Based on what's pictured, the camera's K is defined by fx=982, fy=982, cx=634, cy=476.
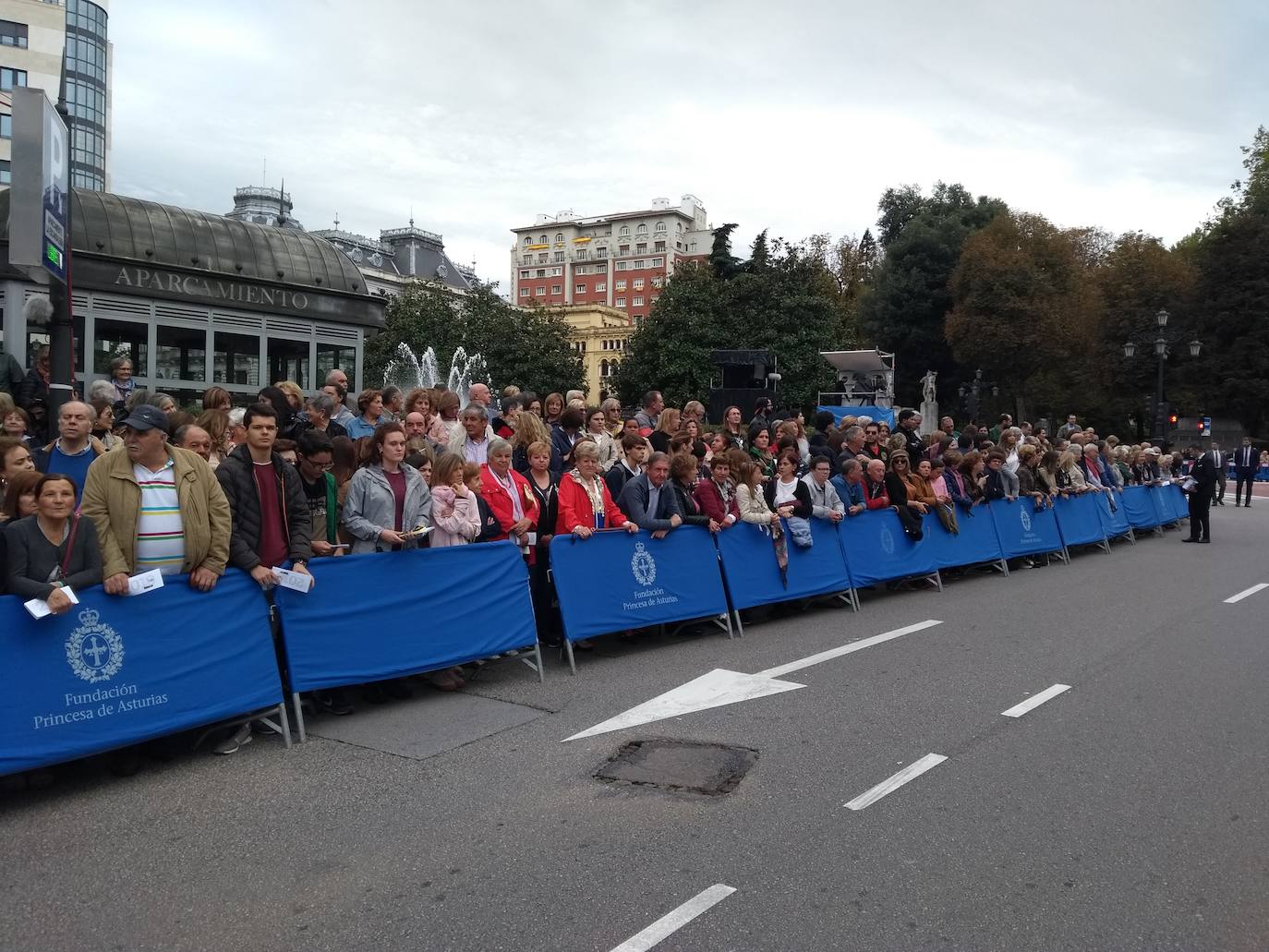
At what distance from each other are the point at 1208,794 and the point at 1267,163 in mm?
67562

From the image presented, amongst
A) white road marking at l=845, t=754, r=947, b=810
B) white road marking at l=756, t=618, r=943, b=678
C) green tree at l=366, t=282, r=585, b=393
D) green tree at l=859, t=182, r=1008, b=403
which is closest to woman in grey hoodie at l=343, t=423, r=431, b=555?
white road marking at l=756, t=618, r=943, b=678

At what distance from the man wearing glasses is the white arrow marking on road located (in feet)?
7.39

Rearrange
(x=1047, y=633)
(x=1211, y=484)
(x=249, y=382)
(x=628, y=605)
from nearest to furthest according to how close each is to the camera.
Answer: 1. (x=628, y=605)
2. (x=1047, y=633)
3. (x=1211, y=484)
4. (x=249, y=382)

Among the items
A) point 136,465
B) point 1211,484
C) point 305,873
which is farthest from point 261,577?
point 1211,484

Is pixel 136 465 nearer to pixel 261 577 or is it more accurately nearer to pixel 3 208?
pixel 261 577

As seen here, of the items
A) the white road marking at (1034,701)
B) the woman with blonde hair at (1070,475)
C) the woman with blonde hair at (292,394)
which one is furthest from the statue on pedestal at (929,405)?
the woman with blonde hair at (292,394)

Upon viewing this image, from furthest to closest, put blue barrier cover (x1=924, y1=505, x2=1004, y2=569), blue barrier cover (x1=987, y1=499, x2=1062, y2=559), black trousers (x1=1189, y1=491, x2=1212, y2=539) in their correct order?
black trousers (x1=1189, y1=491, x2=1212, y2=539) → blue barrier cover (x1=987, y1=499, x2=1062, y2=559) → blue barrier cover (x1=924, y1=505, x2=1004, y2=569)

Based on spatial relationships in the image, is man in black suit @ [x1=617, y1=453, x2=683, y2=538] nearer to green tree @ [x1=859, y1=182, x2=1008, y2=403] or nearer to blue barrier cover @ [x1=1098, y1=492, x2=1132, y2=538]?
blue barrier cover @ [x1=1098, y1=492, x2=1132, y2=538]

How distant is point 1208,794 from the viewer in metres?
5.04

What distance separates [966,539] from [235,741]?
9.76 m

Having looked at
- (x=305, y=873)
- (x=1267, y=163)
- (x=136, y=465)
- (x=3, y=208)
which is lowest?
(x=305, y=873)

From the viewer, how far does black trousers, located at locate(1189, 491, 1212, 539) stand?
17.6 m

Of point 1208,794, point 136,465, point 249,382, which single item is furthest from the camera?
point 249,382

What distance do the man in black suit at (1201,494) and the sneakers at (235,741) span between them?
16.8 metres
